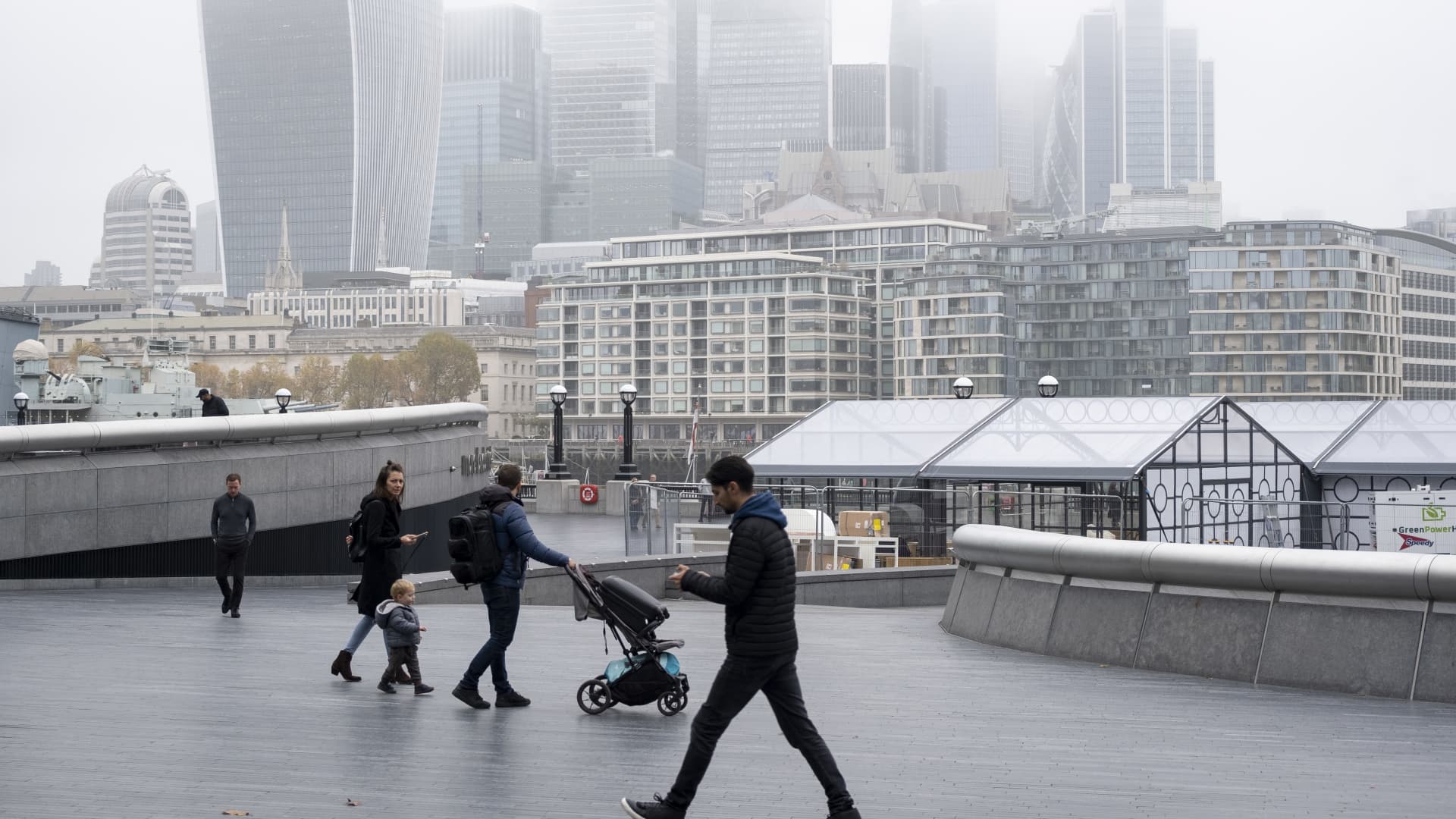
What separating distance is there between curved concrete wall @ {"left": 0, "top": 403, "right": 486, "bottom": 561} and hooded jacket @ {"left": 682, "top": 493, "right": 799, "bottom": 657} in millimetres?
13507

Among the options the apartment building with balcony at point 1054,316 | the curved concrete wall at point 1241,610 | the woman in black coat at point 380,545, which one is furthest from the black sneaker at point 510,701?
the apartment building with balcony at point 1054,316

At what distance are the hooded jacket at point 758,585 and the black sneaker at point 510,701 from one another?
3554 millimetres

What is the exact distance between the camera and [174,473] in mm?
21203

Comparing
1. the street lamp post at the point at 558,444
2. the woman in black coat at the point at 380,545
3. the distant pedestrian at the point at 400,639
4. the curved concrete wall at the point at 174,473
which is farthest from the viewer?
the street lamp post at the point at 558,444

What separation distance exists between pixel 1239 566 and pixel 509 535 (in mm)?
5235

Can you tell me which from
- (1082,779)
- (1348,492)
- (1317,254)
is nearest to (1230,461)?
(1348,492)

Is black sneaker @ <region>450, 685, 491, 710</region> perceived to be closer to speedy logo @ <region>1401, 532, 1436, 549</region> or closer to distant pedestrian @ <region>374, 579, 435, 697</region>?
distant pedestrian @ <region>374, 579, 435, 697</region>

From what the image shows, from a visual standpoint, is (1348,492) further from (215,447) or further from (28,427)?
(28,427)

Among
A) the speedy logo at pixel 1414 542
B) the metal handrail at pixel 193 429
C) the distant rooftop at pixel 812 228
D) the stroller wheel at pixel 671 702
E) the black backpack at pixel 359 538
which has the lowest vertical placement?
the speedy logo at pixel 1414 542

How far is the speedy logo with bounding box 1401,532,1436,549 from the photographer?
23953 millimetres

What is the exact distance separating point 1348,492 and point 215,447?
Result: 2054 cm

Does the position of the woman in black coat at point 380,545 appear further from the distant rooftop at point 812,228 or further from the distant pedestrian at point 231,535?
the distant rooftop at point 812,228

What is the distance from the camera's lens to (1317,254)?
15200 cm

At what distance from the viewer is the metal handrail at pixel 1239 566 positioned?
38.3ft
